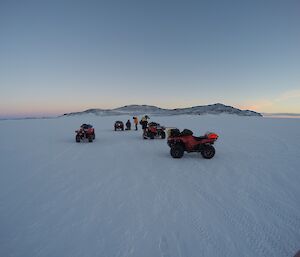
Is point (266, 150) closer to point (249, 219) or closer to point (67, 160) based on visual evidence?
point (249, 219)

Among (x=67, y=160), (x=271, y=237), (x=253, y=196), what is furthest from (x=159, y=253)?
(x=67, y=160)

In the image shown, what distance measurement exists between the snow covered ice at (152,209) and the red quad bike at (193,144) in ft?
2.27

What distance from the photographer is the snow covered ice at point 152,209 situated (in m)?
3.89

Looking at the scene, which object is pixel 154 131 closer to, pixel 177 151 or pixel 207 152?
pixel 177 151

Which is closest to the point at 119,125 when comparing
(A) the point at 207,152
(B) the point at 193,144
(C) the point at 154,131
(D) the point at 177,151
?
(C) the point at 154,131

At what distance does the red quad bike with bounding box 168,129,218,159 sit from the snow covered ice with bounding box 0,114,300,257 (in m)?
0.69

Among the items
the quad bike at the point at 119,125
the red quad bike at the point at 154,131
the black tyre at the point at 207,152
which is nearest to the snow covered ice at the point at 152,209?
the black tyre at the point at 207,152

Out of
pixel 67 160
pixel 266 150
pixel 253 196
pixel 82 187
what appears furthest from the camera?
pixel 266 150

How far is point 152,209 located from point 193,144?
4939 millimetres

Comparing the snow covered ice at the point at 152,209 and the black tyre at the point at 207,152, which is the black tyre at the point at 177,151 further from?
the black tyre at the point at 207,152

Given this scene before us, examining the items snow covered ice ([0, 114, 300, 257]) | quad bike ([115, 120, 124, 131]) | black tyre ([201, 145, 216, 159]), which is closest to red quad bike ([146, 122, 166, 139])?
black tyre ([201, 145, 216, 159])

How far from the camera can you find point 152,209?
200 inches

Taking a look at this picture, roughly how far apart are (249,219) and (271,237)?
60 cm

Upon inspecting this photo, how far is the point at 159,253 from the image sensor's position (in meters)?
3.72
